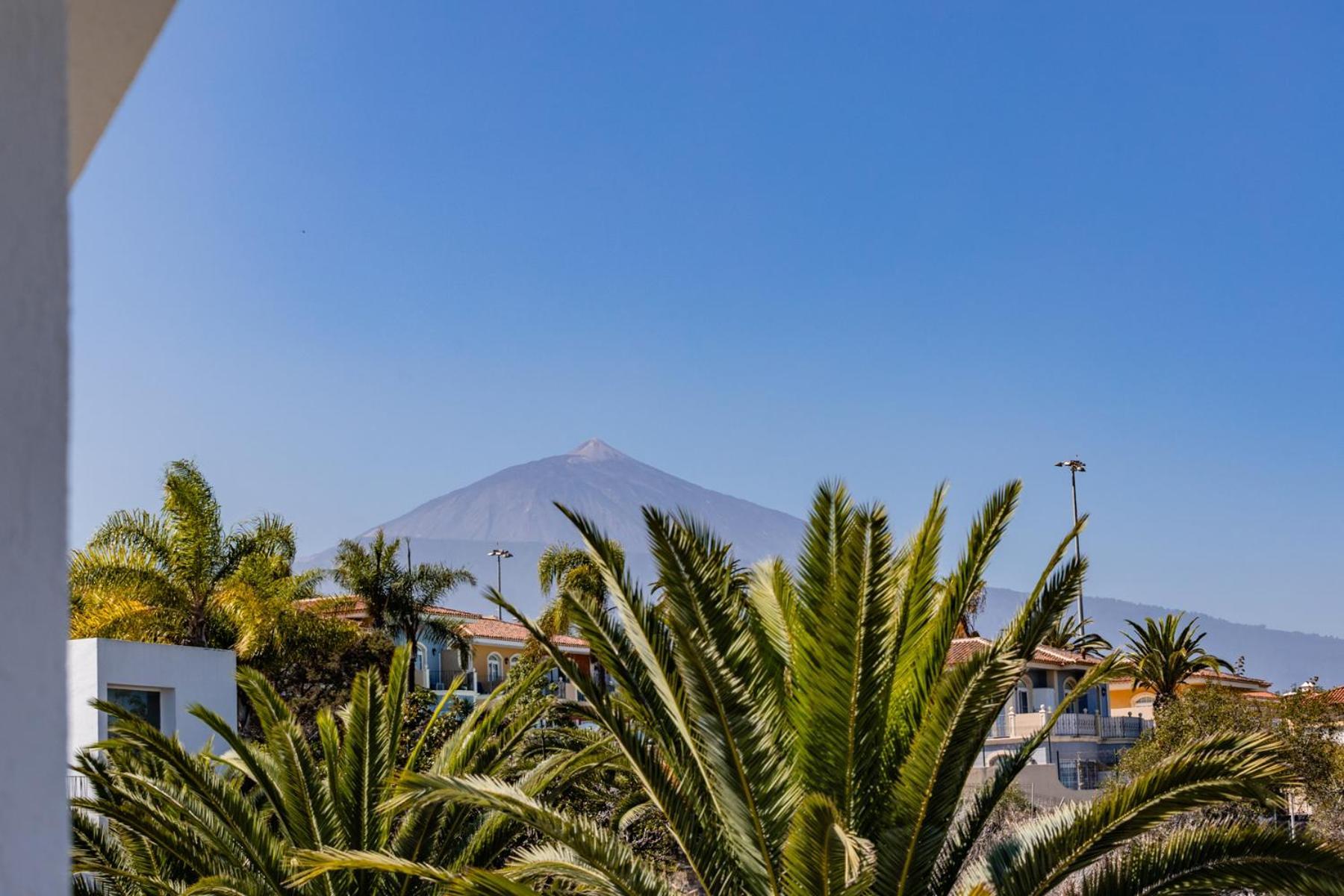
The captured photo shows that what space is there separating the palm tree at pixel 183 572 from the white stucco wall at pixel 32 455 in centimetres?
3093

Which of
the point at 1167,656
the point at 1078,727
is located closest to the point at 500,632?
the point at 1078,727

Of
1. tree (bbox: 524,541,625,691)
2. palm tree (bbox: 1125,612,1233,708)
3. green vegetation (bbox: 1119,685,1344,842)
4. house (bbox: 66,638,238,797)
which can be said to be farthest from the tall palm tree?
house (bbox: 66,638,238,797)

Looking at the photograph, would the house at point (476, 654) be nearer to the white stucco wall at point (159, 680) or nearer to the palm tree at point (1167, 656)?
the palm tree at point (1167, 656)

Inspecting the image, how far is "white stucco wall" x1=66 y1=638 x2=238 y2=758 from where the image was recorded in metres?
18.9

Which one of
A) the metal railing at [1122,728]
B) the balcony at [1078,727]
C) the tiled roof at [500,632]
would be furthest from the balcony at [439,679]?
the metal railing at [1122,728]

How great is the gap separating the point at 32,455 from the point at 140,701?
21.2 meters

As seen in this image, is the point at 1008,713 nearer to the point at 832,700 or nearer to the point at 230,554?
the point at 230,554

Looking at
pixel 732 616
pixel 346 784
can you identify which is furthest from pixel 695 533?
pixel 346 784

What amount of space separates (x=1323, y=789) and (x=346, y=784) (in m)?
26.4

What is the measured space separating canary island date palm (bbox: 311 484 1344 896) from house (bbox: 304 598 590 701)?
41250 millimetres

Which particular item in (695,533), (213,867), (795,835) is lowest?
(213,867)

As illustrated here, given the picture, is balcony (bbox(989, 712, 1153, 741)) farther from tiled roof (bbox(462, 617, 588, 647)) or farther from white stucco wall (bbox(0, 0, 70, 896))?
white stucco wall (bbox(0, 0, 70, 896))

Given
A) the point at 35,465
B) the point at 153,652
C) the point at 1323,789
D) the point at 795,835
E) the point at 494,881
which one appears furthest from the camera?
the point at 1323,789

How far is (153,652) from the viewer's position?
20938 mm
